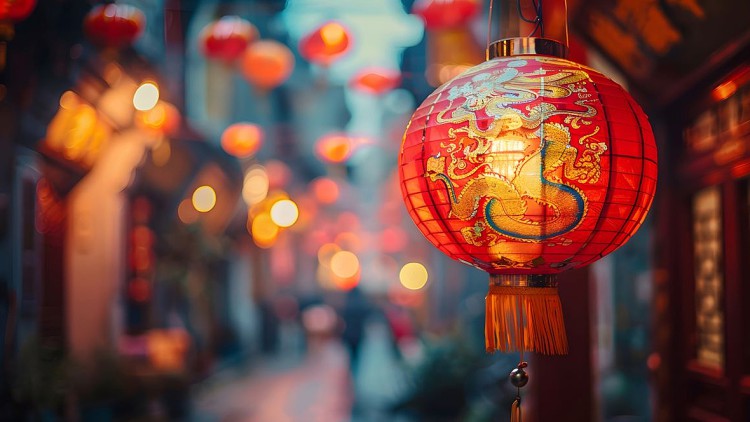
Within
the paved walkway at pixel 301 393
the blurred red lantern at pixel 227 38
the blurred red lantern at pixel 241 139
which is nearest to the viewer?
the blurred red lantern at pixel 227 38

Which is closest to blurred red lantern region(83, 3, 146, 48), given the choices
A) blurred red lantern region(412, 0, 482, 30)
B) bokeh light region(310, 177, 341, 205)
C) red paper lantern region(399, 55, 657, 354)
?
blurred red lantern region(412, 0, 482, 30)

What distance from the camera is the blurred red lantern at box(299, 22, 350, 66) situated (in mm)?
7586

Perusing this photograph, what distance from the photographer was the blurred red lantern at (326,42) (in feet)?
24.9

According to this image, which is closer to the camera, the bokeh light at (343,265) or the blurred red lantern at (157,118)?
the blurred red lantern at (157,118)

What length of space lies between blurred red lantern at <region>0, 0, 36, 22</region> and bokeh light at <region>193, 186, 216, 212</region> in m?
9.21

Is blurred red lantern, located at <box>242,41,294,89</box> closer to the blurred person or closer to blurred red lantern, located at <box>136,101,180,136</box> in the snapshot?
blurred red lantern, located at <box>136,101,180,136</box>

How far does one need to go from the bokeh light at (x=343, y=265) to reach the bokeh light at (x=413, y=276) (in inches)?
87.7

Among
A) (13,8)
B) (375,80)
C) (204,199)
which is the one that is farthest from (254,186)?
(13,8)

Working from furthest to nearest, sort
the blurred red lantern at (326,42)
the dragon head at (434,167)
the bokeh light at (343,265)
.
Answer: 1. the bokeh light at (343,265)
2. the blurred red lantern at (326,42)
3. the dragon head at (434,167)

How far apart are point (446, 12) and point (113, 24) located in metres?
2.81

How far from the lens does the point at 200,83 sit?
14.5 metres

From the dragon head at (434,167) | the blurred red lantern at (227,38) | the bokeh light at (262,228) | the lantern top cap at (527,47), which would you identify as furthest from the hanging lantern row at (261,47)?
the bokeh light at (262,228)

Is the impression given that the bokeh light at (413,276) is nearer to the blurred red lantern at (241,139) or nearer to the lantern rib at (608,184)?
the blurred red lantern at (241,139)

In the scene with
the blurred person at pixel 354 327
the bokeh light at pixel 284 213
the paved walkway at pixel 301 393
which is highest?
the bokeh light at pixel 284 213
